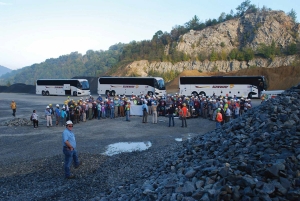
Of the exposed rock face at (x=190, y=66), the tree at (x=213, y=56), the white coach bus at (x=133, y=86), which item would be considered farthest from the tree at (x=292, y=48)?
the white coach bus at (x=133, y=86)

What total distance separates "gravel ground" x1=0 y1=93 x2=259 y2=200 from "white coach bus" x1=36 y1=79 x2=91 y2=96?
28.0 meters

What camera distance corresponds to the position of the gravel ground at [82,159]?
8.92m

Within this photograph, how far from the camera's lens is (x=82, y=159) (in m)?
11.8

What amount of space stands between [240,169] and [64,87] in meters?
46.4

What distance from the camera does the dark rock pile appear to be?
5.76m

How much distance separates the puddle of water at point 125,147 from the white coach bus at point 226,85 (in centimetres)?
2367

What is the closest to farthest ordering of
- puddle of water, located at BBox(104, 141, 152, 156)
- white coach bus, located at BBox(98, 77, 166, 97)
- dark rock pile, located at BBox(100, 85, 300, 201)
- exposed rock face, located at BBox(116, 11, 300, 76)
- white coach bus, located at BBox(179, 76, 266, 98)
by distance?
dark rock pile, located at BBox(100, 85, 300, 201), puddle of water, located at BBox(104, 141, 152, 156), white coach bus, located at BBox(179, 76, 266, 98), white coach bus, located at BBox(98, 77, 166, 97), exposed rock face, located at BBox(116, 11, 300, 76)

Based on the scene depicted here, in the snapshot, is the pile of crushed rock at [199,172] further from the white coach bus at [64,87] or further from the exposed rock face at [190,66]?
the exposed rock face at [190,66]

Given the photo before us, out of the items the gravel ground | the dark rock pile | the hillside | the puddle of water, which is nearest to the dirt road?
the gravel ground

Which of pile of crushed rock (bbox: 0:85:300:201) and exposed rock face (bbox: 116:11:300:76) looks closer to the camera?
pile of crushed rock (bbox: 0:85:300:201)

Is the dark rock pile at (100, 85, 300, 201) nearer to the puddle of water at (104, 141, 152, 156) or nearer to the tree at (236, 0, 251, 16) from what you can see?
the puddle of water at (104, 141, 152, 156)

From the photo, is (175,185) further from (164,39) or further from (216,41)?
(164,39)

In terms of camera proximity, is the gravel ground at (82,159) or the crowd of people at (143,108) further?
the crowd of people at (143,108)

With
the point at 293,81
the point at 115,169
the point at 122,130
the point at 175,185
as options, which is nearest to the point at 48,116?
the point at 122,130
